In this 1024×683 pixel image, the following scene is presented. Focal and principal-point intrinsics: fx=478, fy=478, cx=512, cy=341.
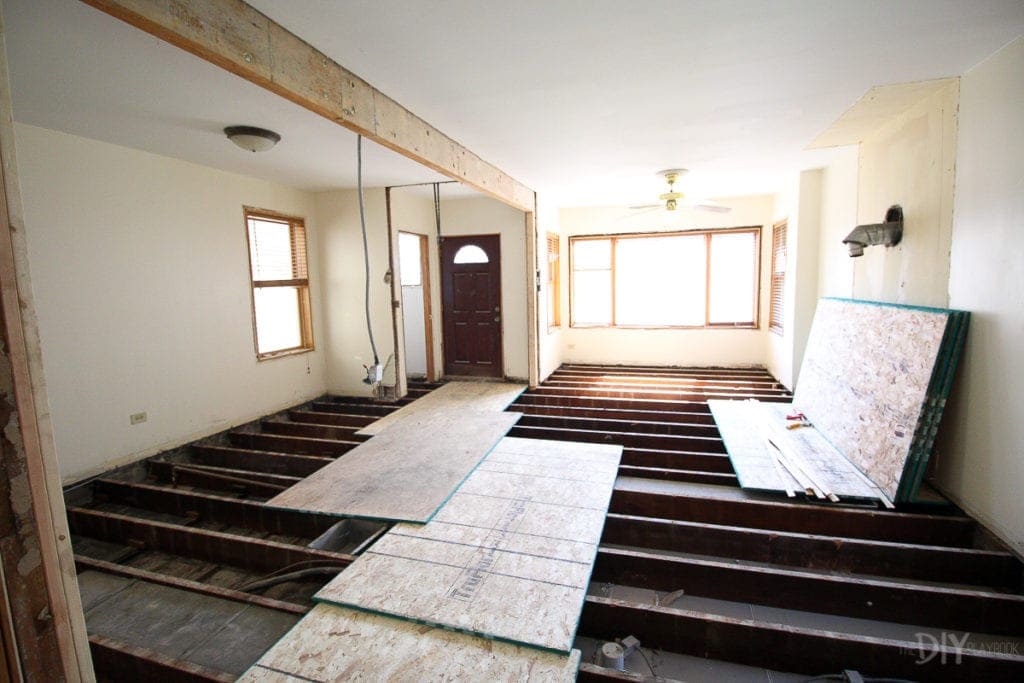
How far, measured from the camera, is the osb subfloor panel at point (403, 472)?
2.88m

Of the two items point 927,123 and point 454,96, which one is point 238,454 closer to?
point 454,96

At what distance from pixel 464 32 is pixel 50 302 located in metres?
3.37

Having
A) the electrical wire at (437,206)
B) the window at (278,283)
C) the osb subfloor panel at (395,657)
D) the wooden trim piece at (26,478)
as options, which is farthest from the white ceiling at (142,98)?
the osb subfloor panel at (395,657)

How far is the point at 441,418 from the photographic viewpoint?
15.2 ft

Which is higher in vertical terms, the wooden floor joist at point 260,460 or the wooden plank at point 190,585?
A: the wooden floor joist at point 260,460

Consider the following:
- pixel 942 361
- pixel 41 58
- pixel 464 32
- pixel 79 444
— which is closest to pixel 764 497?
pixel 942 361

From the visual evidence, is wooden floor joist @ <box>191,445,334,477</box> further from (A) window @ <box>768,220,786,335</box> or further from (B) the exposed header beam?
(A) window @ <box>768,220,786,335</box>

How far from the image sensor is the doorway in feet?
20.9

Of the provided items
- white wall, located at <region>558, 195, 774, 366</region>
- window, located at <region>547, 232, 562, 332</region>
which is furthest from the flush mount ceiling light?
white wall, located at <region>558, 195, 774, 366</region>

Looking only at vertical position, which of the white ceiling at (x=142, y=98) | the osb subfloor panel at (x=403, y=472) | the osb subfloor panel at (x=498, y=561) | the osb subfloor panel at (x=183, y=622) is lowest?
the osb subfloor panel at (x=183, y=622)

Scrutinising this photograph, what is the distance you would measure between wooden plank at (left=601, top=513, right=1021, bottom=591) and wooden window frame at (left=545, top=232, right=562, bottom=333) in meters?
4.21

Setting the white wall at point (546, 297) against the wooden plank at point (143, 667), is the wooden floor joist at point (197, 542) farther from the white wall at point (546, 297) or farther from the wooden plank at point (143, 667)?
the white wall at point (546, 297)

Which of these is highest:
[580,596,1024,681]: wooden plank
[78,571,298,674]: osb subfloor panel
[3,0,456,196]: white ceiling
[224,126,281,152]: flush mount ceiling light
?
[3,0,456,196]: white ceiling

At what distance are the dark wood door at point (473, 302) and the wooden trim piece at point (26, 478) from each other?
5.21 metres
